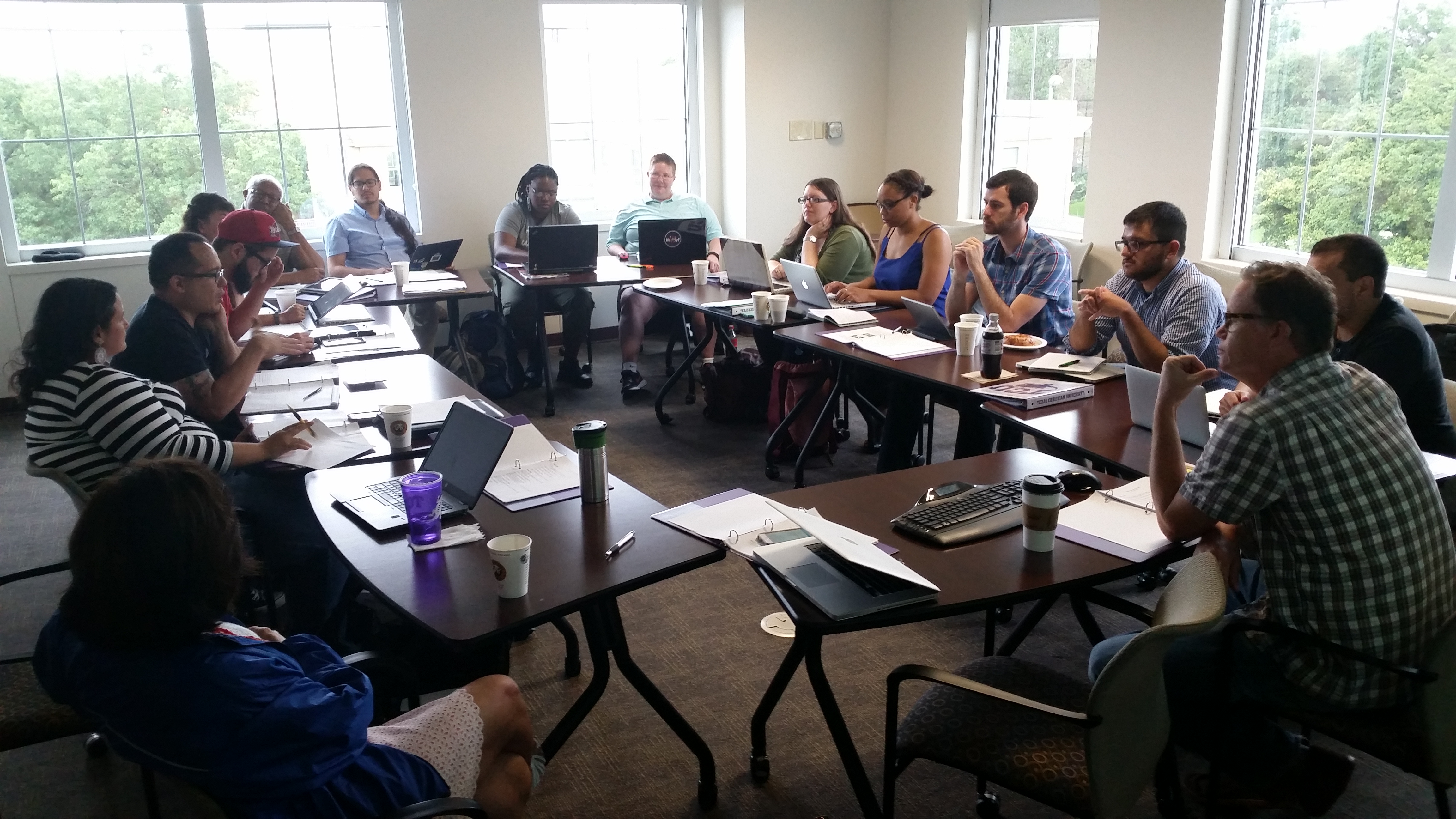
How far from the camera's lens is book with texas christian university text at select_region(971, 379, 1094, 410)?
3156 millimetres

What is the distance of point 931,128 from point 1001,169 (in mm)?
563

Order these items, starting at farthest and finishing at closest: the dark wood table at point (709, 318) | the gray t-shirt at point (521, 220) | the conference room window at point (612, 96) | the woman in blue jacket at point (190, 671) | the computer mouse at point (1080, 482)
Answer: the conference room window at point (612, 96), the gray t-shirt at point (521, 220), the dark wood table at point (709, 318), the computer mouse at point (1080, 482), the woman in blue jacket at point (190, 671)

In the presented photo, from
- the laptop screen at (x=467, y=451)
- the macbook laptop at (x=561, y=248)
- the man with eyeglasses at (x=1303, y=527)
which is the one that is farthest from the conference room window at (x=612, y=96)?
the man with eyeglasses at (x=1303, y=527)

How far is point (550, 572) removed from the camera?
2113 mm

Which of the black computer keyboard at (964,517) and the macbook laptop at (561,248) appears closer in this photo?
the black computer keyboard at (964,517)

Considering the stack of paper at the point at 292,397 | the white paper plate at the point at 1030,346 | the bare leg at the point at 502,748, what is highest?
the white paper plate at the point at 1030,346

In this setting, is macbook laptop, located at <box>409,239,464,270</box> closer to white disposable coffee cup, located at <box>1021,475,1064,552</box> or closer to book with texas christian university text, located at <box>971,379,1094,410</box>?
book with texas christian university text, located at <box>971,379,1094,410</box>

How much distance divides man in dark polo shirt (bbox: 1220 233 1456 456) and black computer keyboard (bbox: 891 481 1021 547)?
897mm

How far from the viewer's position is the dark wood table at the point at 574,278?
18.4ft

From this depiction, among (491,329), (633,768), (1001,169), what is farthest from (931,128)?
(633,768)

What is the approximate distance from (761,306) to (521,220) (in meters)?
2.51

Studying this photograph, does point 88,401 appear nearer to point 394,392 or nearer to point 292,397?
point 292,397

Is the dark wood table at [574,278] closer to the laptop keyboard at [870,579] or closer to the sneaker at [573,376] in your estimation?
the sneaker at [573,376]

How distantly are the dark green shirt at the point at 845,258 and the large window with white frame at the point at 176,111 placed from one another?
303cm
